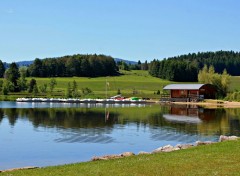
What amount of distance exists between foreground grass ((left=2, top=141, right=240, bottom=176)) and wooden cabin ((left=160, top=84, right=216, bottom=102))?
252 feet

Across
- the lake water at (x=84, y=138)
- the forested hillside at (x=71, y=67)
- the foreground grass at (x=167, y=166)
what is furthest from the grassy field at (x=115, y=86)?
the foreground grass at (x=167, y=166)

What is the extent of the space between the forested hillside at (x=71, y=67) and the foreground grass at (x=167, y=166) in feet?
471

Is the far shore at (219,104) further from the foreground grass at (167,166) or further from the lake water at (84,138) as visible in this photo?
the foreground grass at (167,166)

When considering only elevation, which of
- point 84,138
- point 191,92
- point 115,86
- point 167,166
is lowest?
point 84,138

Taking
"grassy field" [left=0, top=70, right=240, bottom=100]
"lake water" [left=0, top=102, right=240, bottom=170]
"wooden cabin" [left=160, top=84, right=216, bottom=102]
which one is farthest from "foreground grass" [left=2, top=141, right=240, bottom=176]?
"grassy field" [left=0, top=70, right=240, bottom=100]

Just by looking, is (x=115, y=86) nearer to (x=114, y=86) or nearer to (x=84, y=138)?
(x=114, y=86)

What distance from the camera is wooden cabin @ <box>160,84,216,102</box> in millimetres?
95000

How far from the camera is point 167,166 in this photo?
16.0 meters

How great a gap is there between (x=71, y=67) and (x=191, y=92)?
76.0 meters

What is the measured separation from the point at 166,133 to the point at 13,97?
7921cm

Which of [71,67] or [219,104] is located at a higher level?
[71,67]

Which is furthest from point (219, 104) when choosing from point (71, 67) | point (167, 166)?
point (71, 67)

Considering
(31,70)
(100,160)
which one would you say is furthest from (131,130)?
(31,70)

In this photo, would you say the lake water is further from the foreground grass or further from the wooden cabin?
the wooden cabin
